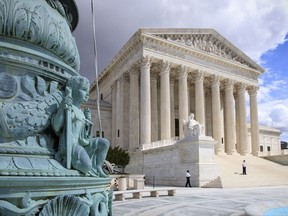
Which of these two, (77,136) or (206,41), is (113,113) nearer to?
(206,41)

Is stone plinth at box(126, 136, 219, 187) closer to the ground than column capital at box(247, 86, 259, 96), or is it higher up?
closer to the ground

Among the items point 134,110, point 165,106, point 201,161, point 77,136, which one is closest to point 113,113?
point 134,110

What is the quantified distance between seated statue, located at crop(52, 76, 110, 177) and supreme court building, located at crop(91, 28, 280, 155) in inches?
1214

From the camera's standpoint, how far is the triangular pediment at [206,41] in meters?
38.7

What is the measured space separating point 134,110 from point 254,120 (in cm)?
2102

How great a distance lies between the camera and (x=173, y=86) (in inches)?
1766

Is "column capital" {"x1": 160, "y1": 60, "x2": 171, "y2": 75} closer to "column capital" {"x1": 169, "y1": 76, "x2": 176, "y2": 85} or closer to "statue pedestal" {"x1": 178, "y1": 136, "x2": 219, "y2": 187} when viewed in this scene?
"column capital" {"x1": 169, "y1": 76, "x2": 176, "y2": 85}

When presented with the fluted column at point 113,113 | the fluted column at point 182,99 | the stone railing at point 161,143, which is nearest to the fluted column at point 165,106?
the fluted column at point 182,99

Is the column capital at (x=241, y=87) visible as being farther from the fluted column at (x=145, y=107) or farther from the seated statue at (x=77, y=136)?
the seated statue at (x=77, y=136)

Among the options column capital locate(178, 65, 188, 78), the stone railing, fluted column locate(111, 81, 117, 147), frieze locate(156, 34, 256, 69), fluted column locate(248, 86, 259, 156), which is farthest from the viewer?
fluted column locate(248, 86, 259, 156)

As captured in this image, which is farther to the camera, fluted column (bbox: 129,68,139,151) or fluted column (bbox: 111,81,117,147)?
fluted column (bbox: 111,81,117,147)

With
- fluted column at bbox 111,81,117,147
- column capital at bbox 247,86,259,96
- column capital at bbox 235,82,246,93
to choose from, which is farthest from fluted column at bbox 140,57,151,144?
column capital at bbox 247,86,259,96

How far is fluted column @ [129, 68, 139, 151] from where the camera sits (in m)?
38.0

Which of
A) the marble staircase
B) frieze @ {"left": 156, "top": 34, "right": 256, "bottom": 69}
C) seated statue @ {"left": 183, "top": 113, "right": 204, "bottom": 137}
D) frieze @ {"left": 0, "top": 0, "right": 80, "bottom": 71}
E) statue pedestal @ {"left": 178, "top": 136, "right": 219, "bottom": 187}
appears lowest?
the marble staircase
